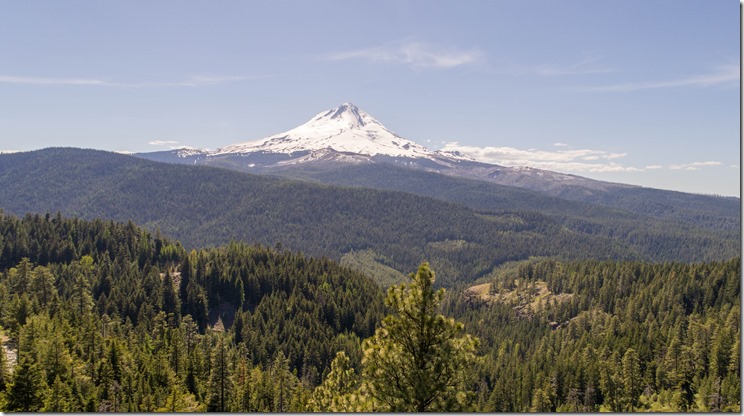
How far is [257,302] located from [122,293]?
49.5 metres

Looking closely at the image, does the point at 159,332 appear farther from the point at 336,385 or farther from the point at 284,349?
the point at 336,385

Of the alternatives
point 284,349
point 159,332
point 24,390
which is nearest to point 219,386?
point 24,390

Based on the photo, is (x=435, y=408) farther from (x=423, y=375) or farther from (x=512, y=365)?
(x=512, y=365)

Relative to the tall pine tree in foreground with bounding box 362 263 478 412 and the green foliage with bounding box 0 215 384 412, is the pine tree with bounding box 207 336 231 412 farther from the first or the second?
the tall pine tree in foreground with bounding box 362 263 478 412

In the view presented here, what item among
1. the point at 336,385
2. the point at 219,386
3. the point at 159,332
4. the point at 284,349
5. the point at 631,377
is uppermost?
the point at 336,385

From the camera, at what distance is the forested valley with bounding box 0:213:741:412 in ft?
→ 83.3

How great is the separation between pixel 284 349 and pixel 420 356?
5612 inches

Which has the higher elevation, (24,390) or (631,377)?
(24,390)

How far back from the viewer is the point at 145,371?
276ft

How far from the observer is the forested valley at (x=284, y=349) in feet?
83.3

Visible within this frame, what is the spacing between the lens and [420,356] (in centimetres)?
2522

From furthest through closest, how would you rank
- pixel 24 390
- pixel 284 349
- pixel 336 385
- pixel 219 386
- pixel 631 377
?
pixel 284 349
pixel 631 377
pixel 219 386
pixel 336 385
pixel 24 390

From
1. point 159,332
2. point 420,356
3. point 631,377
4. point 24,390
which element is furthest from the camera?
point 159,332

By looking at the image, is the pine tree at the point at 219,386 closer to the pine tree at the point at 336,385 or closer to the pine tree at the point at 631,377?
the pine tree at the point at 336,385
